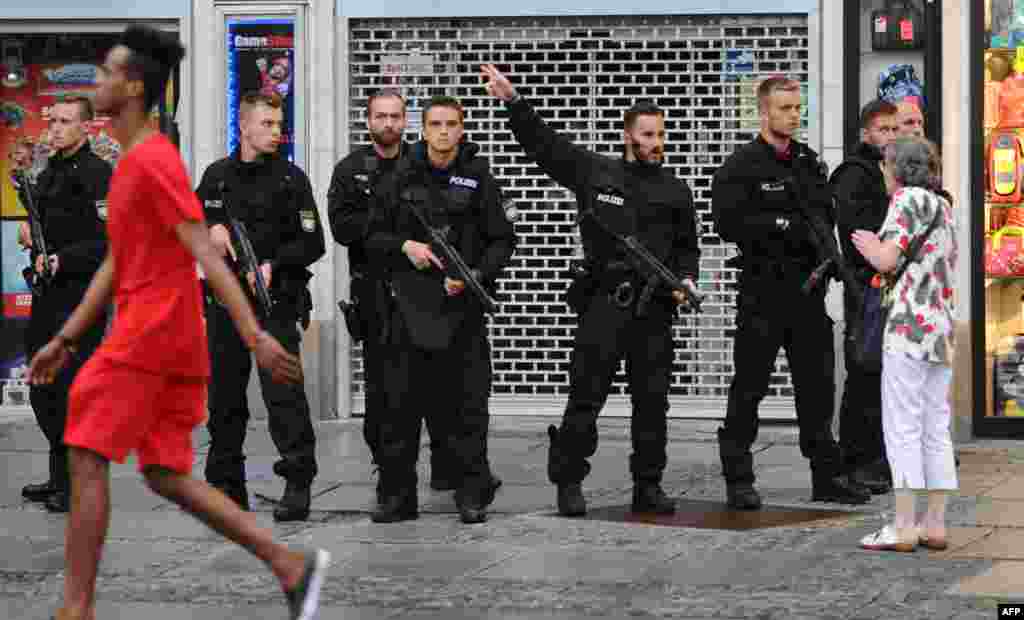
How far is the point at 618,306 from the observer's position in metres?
9.86

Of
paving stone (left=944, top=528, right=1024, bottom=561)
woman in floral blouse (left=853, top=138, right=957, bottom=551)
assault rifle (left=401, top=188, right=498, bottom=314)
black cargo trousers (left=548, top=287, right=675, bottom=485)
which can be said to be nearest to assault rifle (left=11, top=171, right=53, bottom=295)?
assault rifle (left=401, top=188, right=498, bottom=314)

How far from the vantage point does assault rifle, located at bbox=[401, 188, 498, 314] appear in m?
9.65

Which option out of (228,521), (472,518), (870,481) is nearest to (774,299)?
(870,481)

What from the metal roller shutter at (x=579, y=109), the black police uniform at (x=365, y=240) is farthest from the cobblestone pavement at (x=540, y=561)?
the metal roller shutter at (x=579, y=109)

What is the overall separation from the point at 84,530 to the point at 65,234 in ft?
13.2

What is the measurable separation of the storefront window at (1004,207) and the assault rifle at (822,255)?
3724 millimetres

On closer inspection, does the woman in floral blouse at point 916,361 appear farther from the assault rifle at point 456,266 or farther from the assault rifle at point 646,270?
the assault rifle at point 456,266

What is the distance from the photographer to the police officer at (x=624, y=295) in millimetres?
9844

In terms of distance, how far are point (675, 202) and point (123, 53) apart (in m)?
3.66

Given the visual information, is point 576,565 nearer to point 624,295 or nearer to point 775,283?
point 624,295

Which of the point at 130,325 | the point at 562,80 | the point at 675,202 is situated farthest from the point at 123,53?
the point at 562,80

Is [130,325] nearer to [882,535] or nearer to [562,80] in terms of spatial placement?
[882,535]

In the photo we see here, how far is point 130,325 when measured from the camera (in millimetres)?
6648

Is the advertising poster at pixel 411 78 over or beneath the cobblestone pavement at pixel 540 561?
over
